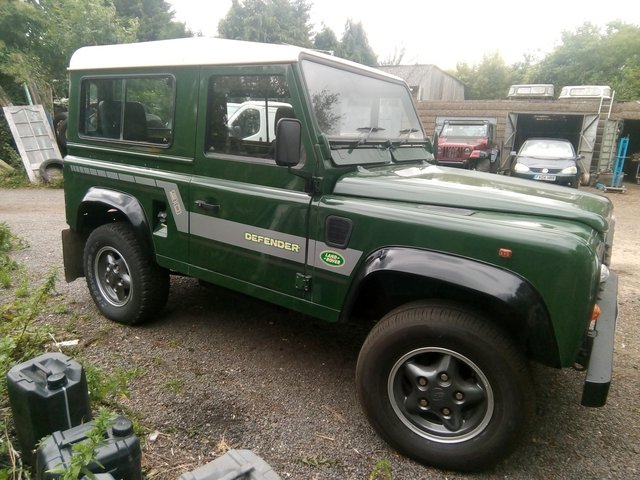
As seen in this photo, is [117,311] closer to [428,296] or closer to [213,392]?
[213,392]

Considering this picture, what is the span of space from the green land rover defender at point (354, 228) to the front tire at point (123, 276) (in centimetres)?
2

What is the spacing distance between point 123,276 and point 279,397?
1709 mm

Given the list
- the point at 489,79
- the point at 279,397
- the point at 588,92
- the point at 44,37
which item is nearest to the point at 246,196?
the point at 279,397

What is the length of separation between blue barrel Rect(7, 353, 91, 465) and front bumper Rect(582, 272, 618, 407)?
231 cm

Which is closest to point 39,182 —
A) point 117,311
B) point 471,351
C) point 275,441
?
point 117,311

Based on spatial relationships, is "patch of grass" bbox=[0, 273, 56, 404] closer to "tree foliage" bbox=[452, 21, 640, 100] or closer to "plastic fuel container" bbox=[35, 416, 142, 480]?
"plastic fuel container" bbox=[35, 416, 142, 480]

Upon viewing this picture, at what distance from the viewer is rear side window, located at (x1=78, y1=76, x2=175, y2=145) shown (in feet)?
10.7

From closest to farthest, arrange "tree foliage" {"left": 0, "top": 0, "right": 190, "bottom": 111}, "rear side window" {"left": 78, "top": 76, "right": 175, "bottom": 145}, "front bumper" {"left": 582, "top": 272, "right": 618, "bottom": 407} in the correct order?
"front bumper" {"left": 582, "top": 272, "right": 618, "bottom": 407}, "rear side window" {"left": 78, "top": 76, "right": 175, "bottom": 145}, "tree foliage" {"left": 0, "top": 0, "right": 190, "bottom": 111}

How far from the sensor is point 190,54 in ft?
10.1

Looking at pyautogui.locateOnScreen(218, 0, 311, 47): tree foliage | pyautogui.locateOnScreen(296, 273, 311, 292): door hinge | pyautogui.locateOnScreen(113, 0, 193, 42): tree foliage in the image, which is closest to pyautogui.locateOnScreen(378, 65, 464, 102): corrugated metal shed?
pyautogui.locateOnScreen(218, 0, 311, 47): tree foliage

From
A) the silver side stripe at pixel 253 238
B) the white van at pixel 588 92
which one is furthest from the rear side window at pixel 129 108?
the white van at pixel 588 92

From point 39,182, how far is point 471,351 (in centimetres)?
1202

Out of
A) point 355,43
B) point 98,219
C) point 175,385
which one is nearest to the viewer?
point 175,385

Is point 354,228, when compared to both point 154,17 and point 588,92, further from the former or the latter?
point 154,17
